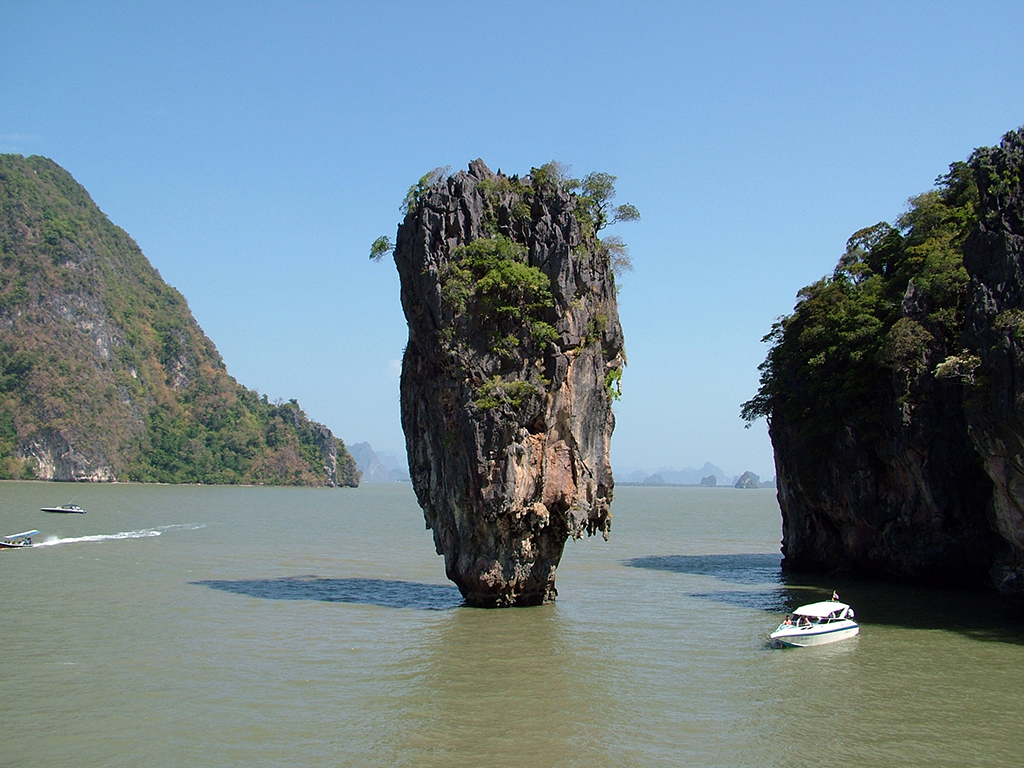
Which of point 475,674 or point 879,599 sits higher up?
point 879,599

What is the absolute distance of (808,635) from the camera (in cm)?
2172

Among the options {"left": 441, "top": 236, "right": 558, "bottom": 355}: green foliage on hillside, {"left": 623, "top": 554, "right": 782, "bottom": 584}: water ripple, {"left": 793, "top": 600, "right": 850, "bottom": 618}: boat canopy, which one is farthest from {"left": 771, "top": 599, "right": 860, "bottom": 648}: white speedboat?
{"left": 623, "top": 554, "right": 782, "bottom": 584}: water ripple

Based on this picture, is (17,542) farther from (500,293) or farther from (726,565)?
(726,565)

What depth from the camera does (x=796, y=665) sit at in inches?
787

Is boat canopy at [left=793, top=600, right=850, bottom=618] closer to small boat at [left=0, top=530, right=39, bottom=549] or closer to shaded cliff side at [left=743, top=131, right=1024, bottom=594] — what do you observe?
shaded cliff side at [left=743, top=131, right=1024, bottom=594]

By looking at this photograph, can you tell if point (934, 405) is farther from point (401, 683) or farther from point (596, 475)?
point (401, 683)

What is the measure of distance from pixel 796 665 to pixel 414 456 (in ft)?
42.4

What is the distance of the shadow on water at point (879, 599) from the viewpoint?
80.6 ft

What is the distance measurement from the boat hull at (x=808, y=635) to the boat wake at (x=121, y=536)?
34.0 meters

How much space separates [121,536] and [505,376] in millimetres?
31270

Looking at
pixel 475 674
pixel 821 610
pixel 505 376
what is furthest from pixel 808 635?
pixel 505 376

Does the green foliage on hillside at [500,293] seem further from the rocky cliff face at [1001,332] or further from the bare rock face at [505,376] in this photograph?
the rocky cliff face at [1001,332]

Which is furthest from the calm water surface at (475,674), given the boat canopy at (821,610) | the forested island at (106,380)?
the forested island at (106,380)

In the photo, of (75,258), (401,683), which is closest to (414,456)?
(401,683)
